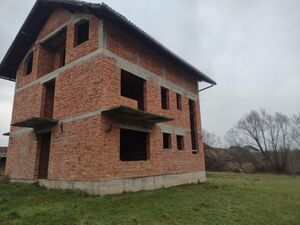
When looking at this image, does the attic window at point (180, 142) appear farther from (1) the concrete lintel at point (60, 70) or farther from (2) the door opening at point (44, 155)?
(2) the door opening at point (44, 155)

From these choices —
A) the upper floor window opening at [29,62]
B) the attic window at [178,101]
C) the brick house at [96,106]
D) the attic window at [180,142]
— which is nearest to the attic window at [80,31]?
the brick house at [96,106]

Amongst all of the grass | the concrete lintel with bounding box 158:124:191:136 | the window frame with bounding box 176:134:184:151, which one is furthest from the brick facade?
the grass

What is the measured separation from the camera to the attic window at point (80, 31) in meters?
11.5

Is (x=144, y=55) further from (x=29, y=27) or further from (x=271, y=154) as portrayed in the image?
(x=271, y=154)

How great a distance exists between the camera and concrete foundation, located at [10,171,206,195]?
8750 millimetres

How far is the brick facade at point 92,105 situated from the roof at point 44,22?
37cm

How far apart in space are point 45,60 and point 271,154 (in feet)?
116

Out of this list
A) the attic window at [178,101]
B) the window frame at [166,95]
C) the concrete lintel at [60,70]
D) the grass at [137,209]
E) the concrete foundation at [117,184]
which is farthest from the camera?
the attic window at [178,101]

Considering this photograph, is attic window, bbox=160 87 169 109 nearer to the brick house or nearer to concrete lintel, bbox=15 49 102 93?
the brick house

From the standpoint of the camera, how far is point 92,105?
9.64 meters

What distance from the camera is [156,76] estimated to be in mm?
13125

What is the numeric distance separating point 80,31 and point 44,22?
3152 mm

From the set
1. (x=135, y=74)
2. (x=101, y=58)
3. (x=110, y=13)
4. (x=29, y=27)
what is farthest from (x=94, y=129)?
(x=29, y=27)

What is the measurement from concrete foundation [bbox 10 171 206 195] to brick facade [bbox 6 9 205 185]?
0.74 feet
